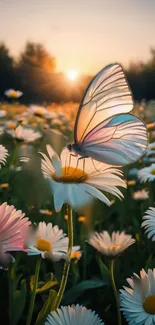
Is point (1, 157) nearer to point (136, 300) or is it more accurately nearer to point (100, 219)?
point (136, 300)

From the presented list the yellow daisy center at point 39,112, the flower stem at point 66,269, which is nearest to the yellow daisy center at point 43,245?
the flower stem at point 66,269

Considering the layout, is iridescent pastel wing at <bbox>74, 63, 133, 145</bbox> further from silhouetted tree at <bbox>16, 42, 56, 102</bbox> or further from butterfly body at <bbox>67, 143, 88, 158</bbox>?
silhouetted tree at <bbox>16, 42, 56, 102</bbox>

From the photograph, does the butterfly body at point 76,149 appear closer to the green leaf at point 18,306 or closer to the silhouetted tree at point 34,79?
the green leaf at point 18,306

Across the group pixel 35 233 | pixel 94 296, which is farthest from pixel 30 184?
pixel 94 296

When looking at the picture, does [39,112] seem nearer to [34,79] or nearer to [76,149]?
[76,149]

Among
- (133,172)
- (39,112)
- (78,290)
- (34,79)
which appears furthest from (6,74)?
(78,290)

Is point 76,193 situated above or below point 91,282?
above

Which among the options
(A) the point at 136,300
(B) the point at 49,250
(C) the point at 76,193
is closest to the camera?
(C) the point at 76,193
